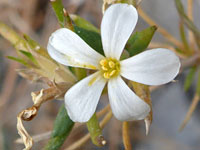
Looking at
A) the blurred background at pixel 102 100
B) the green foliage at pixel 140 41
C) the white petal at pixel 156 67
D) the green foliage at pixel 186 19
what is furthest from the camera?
the blurred background at pixel 102 100

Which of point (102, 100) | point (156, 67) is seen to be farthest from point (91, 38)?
point (102, 100)

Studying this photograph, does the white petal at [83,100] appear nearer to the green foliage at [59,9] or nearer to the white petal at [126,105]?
the white petal at [126,105]

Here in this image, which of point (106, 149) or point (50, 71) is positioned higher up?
point (50, 71)

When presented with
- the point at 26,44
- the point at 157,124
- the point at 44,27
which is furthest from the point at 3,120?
the point at 26,44

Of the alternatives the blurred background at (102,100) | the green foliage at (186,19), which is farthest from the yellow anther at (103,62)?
the blurred background at (102,100)

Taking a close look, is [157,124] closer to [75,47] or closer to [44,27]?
[44,27]

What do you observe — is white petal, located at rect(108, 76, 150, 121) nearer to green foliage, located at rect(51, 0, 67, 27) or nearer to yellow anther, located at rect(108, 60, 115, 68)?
yellow anther, located at rect(108, 60, 115, 68)
